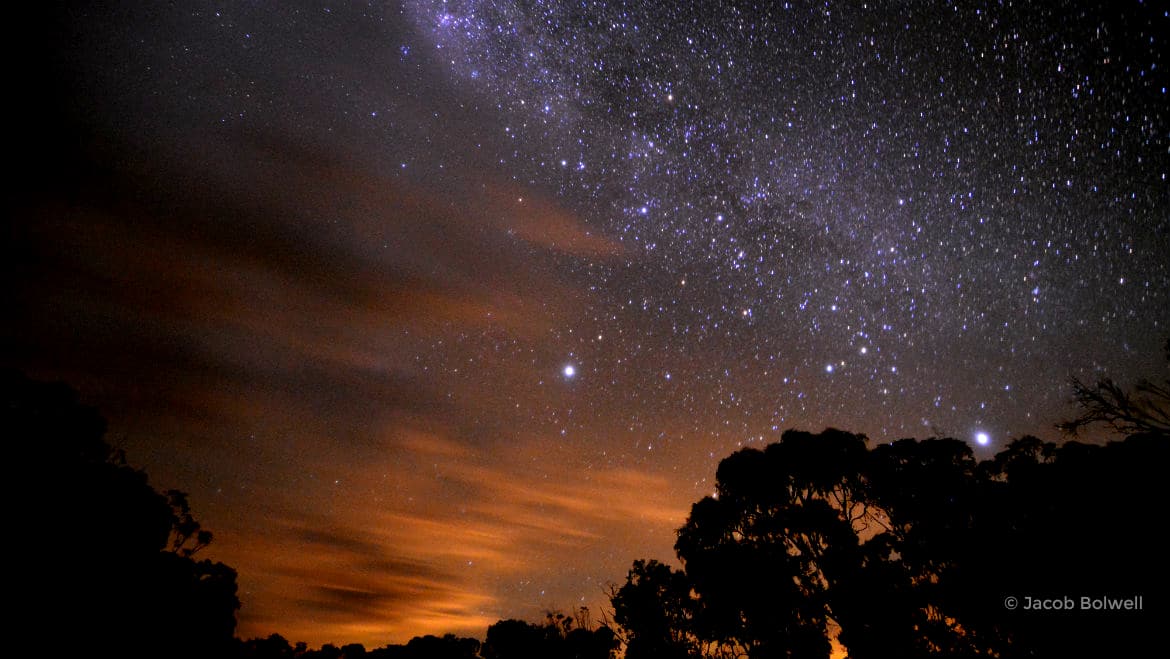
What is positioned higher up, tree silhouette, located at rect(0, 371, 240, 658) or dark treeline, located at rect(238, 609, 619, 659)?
tree silhouette, located at rect(0, 371, 240, 658)

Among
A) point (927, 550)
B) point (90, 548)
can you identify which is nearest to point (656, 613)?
point (927, 550)

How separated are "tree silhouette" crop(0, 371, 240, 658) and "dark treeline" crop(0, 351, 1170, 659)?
2.2 inches

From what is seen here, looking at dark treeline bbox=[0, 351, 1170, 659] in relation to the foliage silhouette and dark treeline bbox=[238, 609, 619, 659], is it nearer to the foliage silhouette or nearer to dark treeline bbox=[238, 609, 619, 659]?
the foliage silhouette

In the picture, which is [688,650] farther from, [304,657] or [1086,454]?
[304,657]

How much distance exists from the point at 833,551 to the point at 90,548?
84.0 feet

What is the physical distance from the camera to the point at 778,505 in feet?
64.9

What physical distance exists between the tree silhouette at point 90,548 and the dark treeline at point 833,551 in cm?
6

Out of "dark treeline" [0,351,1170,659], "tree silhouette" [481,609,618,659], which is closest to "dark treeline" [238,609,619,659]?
"tree silhouette" [481,609,618,659]

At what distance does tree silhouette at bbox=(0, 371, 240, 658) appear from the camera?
1662cm

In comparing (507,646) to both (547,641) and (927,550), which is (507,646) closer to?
(547,641)

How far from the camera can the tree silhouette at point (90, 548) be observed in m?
16.6

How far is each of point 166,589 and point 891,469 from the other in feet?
90.5

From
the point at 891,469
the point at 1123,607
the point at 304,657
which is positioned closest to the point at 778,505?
the point at 891,469

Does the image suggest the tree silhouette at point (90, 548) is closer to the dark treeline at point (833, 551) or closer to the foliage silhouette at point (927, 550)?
the dark treeline at point (833, 551)
